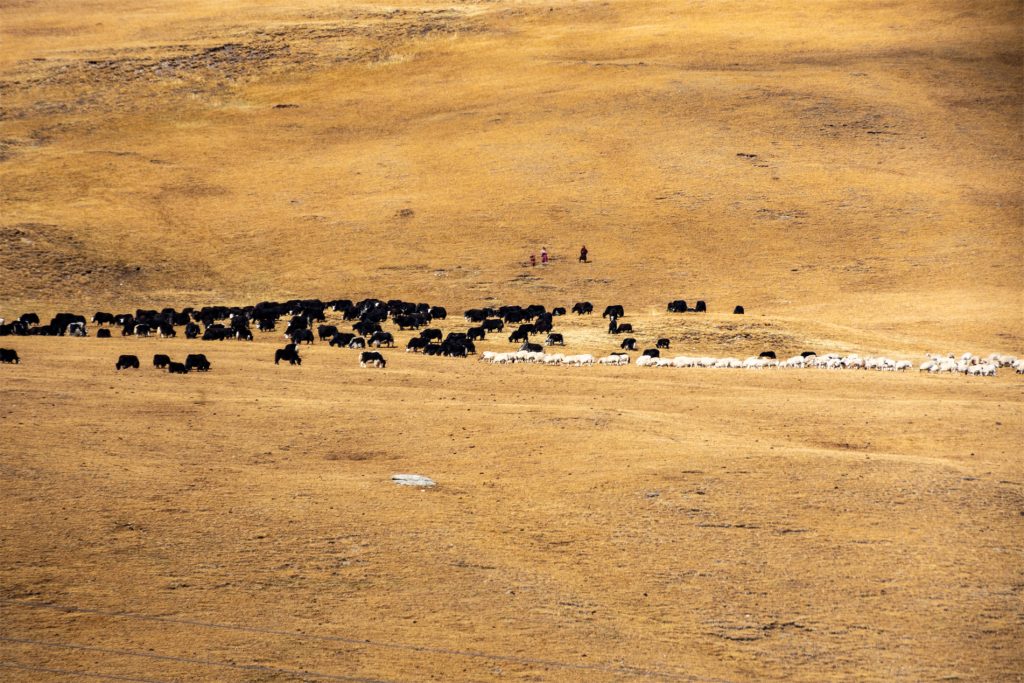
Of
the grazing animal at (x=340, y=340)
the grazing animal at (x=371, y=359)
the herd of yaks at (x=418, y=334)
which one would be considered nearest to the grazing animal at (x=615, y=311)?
the herd of yaks at (x=418, y=334)

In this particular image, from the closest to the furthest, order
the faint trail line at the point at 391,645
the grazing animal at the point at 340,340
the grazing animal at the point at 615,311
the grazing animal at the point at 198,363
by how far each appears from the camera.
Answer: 1. the faint trail line at the point at 391,645
2. the grazing animal at the point at 198,363
3. the grazing animal at the point at 340,340
4. the grazing animal at the point at 615,311

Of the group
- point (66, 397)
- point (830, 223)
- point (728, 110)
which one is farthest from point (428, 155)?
point (66, 397)

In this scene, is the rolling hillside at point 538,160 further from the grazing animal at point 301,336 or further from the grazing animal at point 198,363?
the grazing animal at point 198,363

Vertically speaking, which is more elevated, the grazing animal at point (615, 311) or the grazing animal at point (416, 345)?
the grazing animal at point (615, 311)

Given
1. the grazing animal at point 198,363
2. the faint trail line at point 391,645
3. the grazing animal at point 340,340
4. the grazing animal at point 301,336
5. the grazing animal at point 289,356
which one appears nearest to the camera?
the faint trail line at point 391,645

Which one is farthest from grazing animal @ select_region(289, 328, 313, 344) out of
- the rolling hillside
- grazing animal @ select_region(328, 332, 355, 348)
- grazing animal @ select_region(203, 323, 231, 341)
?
the rolling hillside

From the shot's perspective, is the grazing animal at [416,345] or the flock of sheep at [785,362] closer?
the flock of sheep at [785,362]
